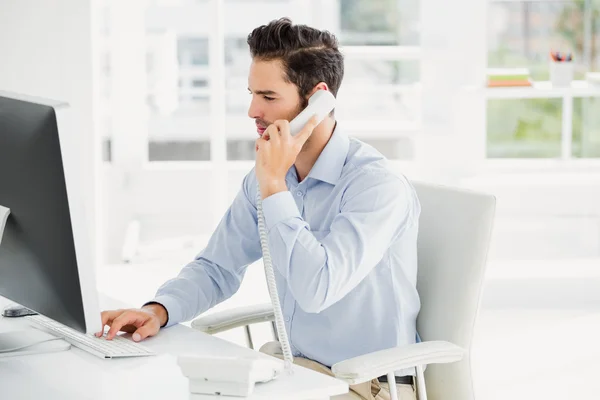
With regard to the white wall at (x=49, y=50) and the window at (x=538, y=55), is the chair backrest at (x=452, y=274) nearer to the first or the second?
the white wall at (x=49, y=50)

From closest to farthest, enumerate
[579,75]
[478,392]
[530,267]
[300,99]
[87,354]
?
1. [87,354]
2. [300,99]
3. [478,392]
4. [530,267]
5. [579,75]

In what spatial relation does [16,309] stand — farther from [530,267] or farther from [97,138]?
[530,267]

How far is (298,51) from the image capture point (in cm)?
212

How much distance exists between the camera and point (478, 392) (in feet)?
11.2

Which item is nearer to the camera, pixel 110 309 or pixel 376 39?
pixel 110 309

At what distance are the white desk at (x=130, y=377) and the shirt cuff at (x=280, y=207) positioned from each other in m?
0.25

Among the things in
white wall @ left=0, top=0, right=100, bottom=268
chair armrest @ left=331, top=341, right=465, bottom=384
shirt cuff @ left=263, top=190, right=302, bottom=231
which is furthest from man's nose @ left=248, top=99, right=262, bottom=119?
white wall @ left=0, top=0, right=100, bottom=268

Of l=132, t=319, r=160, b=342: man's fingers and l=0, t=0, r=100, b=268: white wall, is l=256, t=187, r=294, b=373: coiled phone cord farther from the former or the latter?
l=0, t=0, r=100, b=268: white wall

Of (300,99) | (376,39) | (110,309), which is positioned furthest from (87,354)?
(376,39)

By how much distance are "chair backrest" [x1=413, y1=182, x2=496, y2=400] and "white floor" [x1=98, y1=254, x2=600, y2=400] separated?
1.39 meters

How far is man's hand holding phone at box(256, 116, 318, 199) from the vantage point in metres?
1.88

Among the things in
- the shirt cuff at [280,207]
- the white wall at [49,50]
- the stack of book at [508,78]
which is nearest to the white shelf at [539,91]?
the stack of book at [508,78]

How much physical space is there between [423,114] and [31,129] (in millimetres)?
3673

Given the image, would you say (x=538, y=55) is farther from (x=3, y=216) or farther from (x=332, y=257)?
(x=3, y=216)
